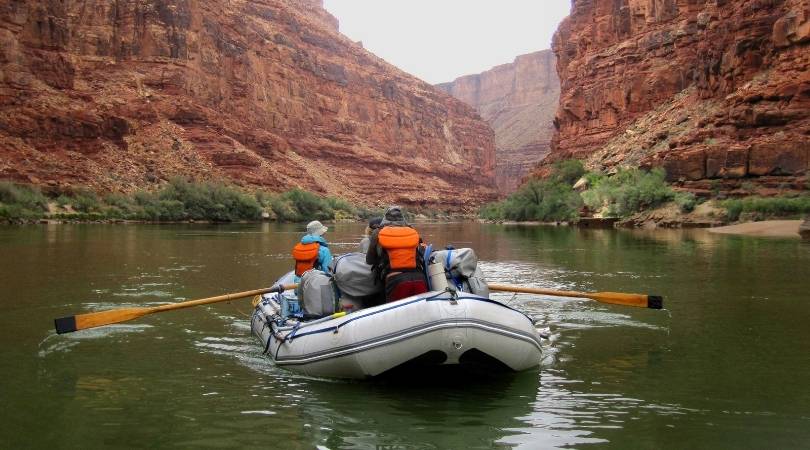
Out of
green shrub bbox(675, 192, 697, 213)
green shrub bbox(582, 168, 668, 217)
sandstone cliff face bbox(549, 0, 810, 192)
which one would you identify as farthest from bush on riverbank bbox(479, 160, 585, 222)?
green shrub bbox(675, 192, 697, 213)

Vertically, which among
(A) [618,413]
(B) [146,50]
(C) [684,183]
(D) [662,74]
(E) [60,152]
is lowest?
(A) [618,413]

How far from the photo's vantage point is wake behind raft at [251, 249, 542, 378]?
693 centimetres

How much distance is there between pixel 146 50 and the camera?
8694 cm

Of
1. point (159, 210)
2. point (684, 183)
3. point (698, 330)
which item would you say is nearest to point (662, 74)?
point (684, 183)

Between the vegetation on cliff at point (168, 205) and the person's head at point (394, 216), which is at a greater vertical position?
the vegetation on cliff at point (168, 205)

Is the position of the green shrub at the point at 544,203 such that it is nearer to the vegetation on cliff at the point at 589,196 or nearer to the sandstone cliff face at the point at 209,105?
the vegetation on cliff at the point at 589,196

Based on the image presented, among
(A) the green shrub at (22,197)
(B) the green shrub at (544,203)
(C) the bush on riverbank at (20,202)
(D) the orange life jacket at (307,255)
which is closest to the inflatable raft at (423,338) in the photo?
(D) the orange life jacket at (307,255)

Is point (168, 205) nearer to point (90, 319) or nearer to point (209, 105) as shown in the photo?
point (209, 105)

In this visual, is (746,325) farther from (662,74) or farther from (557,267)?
(662,74)

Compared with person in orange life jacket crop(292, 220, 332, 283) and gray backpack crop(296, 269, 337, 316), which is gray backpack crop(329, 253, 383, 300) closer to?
gray backpack crop(296, 269, 337, 316)

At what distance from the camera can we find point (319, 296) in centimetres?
850

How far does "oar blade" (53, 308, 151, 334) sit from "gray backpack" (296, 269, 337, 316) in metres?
2.03

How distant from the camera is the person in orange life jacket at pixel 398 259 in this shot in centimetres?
762

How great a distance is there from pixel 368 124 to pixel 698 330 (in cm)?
12954
